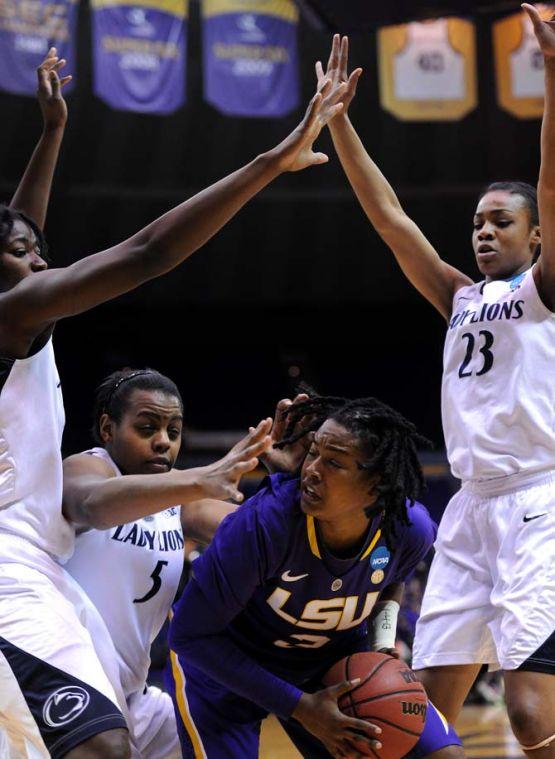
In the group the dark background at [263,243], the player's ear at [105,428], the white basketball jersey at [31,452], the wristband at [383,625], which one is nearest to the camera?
the white basketball jersey at [31,452]

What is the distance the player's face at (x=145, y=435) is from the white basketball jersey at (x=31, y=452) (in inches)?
24.0

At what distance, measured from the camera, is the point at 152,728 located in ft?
13.3

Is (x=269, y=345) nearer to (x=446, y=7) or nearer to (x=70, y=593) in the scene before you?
(x=446, y=7)

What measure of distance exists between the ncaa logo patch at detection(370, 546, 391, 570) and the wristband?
27 cm

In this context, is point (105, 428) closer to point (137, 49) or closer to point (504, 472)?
point (504, 472)

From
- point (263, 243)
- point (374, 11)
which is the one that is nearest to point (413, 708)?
point (374, 11)

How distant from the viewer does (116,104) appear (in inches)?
509

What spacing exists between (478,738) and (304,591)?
18.9 ft

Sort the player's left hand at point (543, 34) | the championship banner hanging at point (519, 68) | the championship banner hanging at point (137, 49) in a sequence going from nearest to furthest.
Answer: the player's left hand at point (543, 34) < the championship banner hanging at point (137, 49) < the championship banner hanging at point (519, 68)

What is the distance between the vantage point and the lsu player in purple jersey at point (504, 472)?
3.69m

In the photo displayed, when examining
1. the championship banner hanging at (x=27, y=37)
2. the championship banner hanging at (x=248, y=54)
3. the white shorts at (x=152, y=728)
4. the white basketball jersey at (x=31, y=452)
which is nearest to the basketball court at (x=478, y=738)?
the white shorts at (x=152, y=728)

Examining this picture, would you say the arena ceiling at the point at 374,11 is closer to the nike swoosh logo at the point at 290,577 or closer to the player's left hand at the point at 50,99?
the player's left hand at the point at 50,99

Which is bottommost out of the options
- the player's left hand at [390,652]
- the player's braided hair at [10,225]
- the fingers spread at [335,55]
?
the player's left hand at [390,652]

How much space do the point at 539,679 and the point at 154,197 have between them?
14768 millimetres
